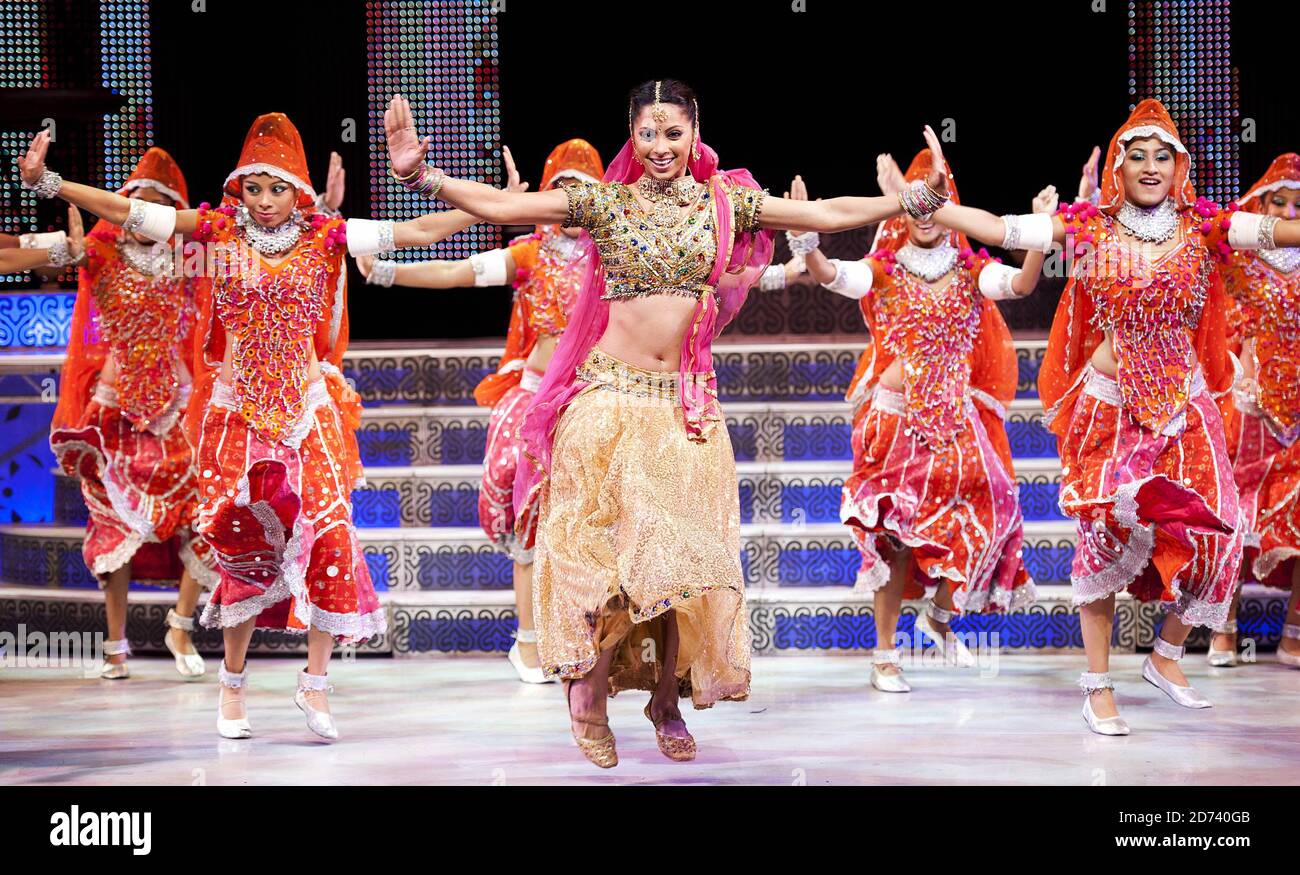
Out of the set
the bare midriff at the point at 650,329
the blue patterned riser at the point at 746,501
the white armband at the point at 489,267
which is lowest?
the blue patterned riser at the point at 746,501

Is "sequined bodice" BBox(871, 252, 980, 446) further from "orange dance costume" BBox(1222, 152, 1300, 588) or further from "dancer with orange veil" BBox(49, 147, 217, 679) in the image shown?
"dancer with orange veil" BBox(49, 147, 217, 679)

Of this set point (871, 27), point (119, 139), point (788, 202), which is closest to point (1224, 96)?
point (871, 27)

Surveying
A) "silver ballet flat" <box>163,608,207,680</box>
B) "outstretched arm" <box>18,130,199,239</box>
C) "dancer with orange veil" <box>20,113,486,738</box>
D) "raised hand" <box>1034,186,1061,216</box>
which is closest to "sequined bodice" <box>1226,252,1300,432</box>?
"raised hand" <box>1034,186,1061,216</box>

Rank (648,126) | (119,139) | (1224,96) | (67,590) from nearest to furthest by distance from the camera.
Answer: (648,126)
(67,590)
(1224,96)
(119,139)

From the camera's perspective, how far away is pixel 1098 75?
7656 millimetres

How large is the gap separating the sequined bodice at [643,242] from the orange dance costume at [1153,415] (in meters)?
1.34

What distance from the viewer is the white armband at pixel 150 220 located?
4508 mm

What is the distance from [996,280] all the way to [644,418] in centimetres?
195

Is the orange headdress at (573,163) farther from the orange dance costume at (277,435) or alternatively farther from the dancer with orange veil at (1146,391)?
the dancer with orange veil at (1146,391)

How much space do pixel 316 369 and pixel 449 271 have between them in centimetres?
96

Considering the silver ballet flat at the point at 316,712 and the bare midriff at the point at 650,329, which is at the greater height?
the bare midriff at the point at 650,329

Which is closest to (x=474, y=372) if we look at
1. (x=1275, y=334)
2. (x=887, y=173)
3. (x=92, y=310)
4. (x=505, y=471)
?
(x=505, y=471)

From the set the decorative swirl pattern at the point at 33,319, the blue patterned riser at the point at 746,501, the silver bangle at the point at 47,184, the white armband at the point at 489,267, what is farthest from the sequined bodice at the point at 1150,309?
the decorative swirl pattern at the point at 33,319
